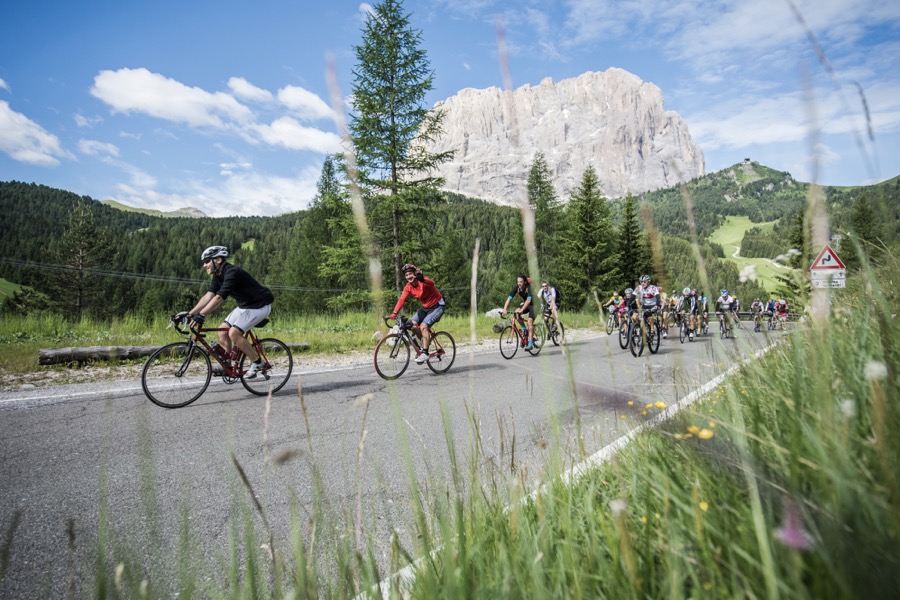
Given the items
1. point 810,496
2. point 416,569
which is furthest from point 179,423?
point 810,496

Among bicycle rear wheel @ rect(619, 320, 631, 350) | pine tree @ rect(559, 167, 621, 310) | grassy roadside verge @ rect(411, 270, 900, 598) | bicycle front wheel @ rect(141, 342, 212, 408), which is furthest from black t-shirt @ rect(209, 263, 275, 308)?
pine tree @ rect(559, 167, 621, 310)

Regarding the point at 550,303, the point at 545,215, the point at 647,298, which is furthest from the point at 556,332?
the point at 545,215

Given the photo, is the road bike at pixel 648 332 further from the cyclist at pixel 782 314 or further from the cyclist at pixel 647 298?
the cyclist at pixel 782 314

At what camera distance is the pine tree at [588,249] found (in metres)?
39.1

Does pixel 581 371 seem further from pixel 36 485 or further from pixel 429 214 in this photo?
pixel 429 214

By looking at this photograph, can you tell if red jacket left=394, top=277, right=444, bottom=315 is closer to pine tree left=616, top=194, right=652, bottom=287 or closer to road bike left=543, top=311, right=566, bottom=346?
road bike left=543, top=311, right=566, bottom=346

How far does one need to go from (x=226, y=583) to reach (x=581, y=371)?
7189 millimetres

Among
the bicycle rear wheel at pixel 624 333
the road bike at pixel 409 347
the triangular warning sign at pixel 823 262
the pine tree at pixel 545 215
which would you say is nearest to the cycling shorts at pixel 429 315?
the road bike at pixel 409 347

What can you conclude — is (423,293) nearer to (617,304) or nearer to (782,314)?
(782,314)

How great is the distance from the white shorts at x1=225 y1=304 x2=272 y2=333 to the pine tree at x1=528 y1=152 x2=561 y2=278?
Answer: 1301 inches

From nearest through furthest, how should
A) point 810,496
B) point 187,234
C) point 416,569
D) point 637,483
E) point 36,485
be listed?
point 810,496 < point 416,569 < point 637,483 < point 36,485 < point 187,234

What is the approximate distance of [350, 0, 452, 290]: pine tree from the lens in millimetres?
19812

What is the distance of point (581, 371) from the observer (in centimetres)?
837

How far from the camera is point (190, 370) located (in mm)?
6184
